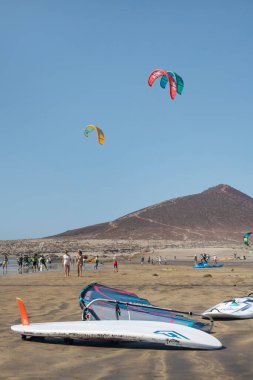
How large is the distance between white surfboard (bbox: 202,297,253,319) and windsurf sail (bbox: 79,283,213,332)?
1219 millimetres

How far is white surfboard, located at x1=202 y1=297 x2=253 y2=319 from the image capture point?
9594 mm

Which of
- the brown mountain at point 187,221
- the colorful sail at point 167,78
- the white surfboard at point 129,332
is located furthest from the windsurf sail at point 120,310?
the brown mountain at point 187,221

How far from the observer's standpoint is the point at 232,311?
9680 millimetres

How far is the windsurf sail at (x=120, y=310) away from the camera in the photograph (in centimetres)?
805

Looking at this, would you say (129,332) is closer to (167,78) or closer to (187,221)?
(167,78)

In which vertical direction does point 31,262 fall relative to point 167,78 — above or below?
below

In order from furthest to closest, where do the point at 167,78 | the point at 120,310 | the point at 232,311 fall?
1. the point at 167,78
2. the point at 232,311
3. the point at 120,310

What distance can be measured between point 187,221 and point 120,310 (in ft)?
297

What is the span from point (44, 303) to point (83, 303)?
418cm

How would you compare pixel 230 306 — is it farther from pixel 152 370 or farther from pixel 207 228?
pixel 207 228

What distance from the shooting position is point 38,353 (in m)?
6.84

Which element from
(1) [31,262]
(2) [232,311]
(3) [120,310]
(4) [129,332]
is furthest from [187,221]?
(4) [129,332]

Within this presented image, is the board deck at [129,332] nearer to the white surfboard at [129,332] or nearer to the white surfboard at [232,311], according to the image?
the white surfboard at [129,332]

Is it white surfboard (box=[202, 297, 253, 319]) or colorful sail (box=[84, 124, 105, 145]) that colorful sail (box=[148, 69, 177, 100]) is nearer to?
colorful sail (box=[84, 124, 105, 145])
